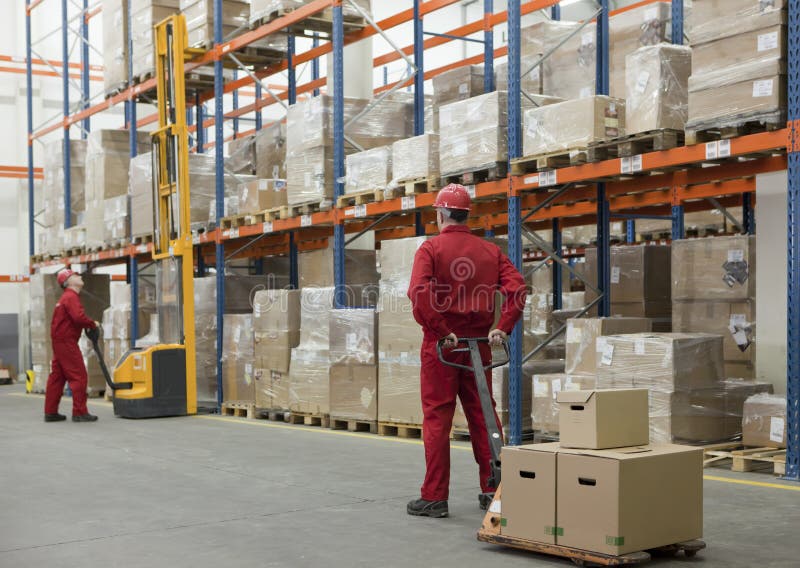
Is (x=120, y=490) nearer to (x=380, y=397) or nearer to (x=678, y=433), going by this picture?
(x=380, y=397)

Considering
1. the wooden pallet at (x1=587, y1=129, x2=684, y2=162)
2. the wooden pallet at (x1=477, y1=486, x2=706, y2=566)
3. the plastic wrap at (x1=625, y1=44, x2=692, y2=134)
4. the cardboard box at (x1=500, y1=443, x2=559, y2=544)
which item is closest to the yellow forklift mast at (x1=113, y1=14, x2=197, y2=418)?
the wooden pallet at (x1=587, y1=129, x2=684, y2=162)

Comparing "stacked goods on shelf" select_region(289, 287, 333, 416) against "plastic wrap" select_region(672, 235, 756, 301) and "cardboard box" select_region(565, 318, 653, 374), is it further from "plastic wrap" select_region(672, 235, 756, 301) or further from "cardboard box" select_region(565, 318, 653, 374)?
"plastic wrap" select_region(672, 235, 756, 301)

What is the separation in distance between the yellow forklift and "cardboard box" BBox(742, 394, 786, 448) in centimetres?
658

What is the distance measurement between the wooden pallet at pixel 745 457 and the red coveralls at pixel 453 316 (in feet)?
6.11

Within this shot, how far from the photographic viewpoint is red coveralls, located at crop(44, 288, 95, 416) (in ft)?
34.6

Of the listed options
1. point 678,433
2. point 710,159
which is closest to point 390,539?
→ point 678,433

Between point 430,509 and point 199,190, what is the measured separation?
25.8 ft

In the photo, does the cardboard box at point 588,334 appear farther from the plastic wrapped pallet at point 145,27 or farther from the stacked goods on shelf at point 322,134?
the plastic wrapped pallet at point 145,27

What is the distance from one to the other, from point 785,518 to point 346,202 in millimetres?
5565

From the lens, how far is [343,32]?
1015 centimetres

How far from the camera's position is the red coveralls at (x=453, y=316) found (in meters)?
4.90

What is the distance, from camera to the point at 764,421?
21.1ft

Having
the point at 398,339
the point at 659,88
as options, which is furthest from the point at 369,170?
the point at 659,88

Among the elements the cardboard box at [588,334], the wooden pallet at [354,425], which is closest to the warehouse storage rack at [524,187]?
the cardboard box at [588,334]
